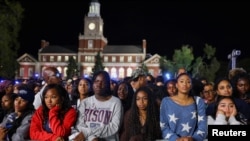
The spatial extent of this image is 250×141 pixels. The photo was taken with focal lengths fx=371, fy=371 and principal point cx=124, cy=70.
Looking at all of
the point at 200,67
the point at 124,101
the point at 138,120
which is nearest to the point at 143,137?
the point at 138,120

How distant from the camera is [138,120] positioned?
538 cm

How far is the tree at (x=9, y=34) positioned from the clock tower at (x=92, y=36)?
6194 cm

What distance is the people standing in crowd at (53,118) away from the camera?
16.5 feet

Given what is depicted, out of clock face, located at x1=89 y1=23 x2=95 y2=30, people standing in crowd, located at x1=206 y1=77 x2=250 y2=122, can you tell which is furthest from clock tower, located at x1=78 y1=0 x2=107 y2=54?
people standing in crowd, located at x1=206 y1=77 x2=250 y2=122

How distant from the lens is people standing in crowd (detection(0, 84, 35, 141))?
17.3 ft

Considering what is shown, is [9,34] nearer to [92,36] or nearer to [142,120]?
[142,120]

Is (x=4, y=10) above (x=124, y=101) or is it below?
above

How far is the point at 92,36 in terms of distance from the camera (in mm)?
91812

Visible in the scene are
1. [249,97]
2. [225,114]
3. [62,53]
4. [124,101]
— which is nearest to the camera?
[225,114]

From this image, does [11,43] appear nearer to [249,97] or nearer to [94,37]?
[249,97]

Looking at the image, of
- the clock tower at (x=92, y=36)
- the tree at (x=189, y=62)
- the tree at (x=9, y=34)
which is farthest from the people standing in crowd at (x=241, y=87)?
the clock tower at (x=92, y=36)

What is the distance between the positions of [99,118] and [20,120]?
1.20 m

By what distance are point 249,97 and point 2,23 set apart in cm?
2335

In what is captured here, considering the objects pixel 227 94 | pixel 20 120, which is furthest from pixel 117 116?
pixel 227 94
